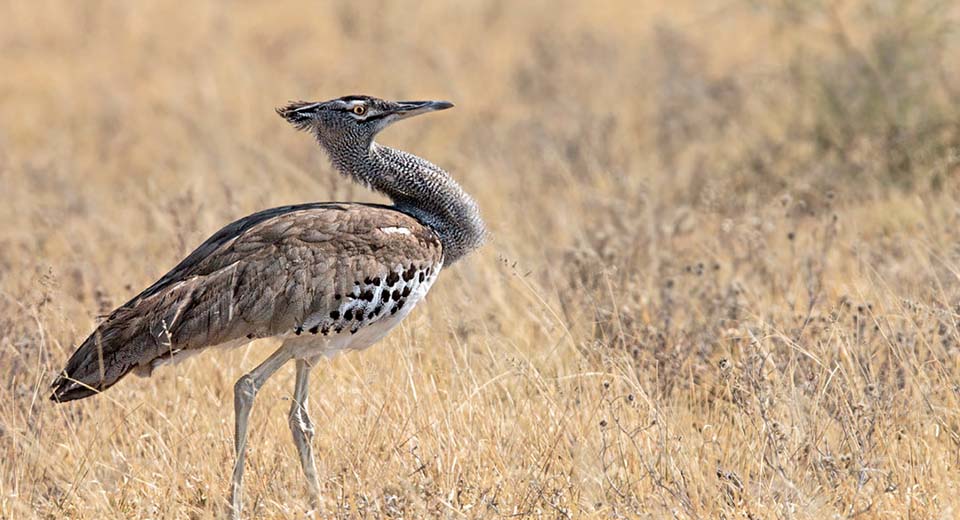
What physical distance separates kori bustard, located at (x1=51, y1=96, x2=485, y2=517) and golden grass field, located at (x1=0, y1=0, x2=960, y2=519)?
266 millimetres

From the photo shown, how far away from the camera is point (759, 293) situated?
17.5 ft

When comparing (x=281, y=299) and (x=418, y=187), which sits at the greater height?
(x=418, y=187)

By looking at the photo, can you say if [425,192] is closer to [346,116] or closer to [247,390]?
[346,116]

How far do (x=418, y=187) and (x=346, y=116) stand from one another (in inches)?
12.5

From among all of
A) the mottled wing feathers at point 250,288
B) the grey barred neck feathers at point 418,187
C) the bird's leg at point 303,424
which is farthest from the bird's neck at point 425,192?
the bird's leg at point 303,424

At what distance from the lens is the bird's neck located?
4.42m

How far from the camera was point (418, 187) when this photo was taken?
4426 millimetres

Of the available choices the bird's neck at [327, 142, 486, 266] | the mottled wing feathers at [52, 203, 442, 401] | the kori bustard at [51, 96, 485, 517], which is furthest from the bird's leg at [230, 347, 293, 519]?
the bird's neck at [327, 142, 486, 266]

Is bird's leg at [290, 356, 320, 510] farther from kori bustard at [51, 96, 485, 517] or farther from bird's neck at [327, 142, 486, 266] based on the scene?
bird's neck at [327, 142, 486, 266]

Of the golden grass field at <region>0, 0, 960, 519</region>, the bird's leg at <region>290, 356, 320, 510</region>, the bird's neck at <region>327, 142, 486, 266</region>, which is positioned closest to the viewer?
the golden grass field at <region>0, 0, 960, 519</region>

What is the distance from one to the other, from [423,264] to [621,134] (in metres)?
4.82

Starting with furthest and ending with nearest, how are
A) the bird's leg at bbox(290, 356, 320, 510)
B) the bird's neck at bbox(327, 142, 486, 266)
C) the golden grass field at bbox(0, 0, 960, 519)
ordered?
the bird's neck at bbox(327, 142, 486, 266)
the bird's leg at bbox(290, 356, 320, 510)
the golden grass field at bbox(0, 0, 960, 519)

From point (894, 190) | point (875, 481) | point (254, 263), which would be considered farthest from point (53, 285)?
point (894, 190)

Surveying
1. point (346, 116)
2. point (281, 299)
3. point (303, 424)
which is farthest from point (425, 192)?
point (303, 424)
